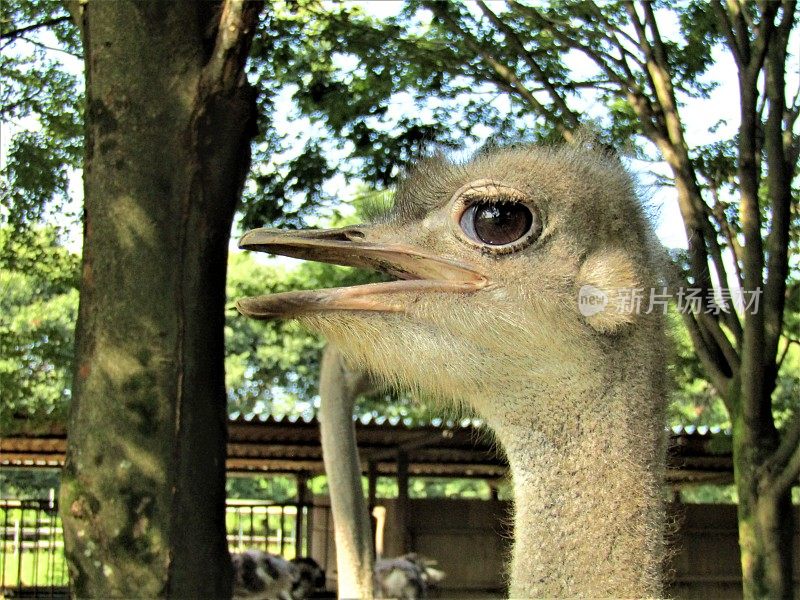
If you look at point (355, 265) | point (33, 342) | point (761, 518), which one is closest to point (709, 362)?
point (761, 518)

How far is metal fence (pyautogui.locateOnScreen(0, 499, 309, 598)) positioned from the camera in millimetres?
12492

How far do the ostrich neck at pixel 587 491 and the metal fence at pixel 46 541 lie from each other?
1.99m

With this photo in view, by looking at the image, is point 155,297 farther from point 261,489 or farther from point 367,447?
point 261,489

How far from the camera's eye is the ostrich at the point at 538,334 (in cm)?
235

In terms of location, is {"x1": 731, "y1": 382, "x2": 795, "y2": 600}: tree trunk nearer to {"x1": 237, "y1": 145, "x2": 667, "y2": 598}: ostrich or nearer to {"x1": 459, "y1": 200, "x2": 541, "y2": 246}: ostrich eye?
{"x1": 237, "y1": 145, "x2": 667, "y2": 598}: ostrich

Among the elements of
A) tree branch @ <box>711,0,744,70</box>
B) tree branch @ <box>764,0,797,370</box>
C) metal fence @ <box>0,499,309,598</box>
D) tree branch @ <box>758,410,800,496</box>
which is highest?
tree branch @ <box>711,0,744,70</box>

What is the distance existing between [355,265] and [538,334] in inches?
17.6

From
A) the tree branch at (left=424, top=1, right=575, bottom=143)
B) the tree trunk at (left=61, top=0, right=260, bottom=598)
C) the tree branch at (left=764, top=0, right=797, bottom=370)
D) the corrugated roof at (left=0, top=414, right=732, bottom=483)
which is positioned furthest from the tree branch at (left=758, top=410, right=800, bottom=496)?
the tree trunk at (left=61, top=0, right=260, bottom=598)

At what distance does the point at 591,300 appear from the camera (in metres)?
2.44

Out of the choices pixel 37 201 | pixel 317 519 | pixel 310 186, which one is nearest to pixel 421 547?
pixel 317 519

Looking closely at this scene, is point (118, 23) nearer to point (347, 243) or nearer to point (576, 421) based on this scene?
point (347, 243)

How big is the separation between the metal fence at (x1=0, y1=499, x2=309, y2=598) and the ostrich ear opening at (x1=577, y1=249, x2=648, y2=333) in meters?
2.14

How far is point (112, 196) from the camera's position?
154 inches

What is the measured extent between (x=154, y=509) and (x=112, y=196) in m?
1.11
